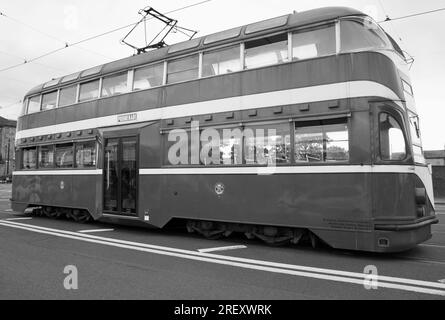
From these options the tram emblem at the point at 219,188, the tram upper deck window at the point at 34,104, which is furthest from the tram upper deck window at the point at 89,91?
the tram emblem at the point at 219,188

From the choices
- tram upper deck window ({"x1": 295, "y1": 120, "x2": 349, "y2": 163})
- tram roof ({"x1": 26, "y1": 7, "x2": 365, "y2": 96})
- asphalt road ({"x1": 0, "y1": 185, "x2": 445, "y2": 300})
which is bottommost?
asphalt road ({"x1": 0, "y1": 185, "x2": 445, "y2": 300})

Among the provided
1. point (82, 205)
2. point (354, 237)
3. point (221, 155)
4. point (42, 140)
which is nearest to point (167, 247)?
point (221, 155)

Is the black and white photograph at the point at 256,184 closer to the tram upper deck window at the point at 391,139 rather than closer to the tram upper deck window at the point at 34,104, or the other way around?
the tram upper deck window at the point at 391,139

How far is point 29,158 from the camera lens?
14.4m

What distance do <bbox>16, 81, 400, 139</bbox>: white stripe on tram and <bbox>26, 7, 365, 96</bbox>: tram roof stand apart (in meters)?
1.22

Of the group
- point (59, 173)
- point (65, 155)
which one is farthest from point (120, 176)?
point (59, 173)

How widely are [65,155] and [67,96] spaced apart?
5.93ft

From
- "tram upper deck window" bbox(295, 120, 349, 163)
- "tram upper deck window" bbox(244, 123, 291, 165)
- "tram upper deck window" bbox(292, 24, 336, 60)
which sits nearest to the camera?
"tram upper deck window" bbox(295, 120, 349, 163)

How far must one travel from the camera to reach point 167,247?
27.5 feet

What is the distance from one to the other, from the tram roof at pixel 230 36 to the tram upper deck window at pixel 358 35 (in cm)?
17

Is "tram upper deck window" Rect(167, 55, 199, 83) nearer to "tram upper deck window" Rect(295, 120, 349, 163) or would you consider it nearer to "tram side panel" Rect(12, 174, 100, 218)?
"tram upper deck window" Rect(295, 120, 349, 163)

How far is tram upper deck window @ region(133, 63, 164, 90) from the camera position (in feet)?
33.3

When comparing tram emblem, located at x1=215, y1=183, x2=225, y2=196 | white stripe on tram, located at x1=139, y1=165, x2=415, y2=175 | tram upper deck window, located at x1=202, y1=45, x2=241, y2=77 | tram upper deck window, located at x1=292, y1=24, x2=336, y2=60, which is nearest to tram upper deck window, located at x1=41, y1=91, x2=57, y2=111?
white stripe on tram, located at x1=139, y1=165, x2=415, y2=175
